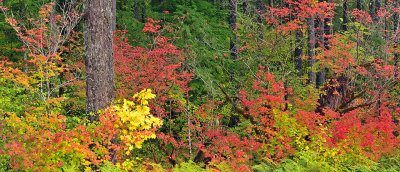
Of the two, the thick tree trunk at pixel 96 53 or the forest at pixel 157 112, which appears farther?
the thick tree trunk at pixel 96 53

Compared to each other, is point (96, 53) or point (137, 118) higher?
point (96, 53)

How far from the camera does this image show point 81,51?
43.0 ft

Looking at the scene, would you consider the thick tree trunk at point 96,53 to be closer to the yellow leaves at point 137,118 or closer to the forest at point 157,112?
the forest at point 157,112

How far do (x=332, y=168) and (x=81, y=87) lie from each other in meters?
8.69

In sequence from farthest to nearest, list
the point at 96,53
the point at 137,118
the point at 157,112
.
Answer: the point at 157,112
the point at 96,53
the point at 137,118

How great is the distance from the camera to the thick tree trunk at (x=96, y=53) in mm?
6809

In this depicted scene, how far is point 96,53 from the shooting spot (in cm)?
686

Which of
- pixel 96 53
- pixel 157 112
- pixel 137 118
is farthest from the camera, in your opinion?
pixel 157 112

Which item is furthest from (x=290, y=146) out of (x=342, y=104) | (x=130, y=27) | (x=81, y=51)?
(x=130, y=27)

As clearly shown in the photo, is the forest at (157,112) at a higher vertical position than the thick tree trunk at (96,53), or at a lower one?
lower

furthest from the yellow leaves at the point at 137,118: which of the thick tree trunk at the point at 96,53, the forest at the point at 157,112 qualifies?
the thick tree trunk at the point at 96,53

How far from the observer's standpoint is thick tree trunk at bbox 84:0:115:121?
6.81m

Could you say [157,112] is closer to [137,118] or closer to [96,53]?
A: [96,53]

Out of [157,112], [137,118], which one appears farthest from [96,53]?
[157,112]
